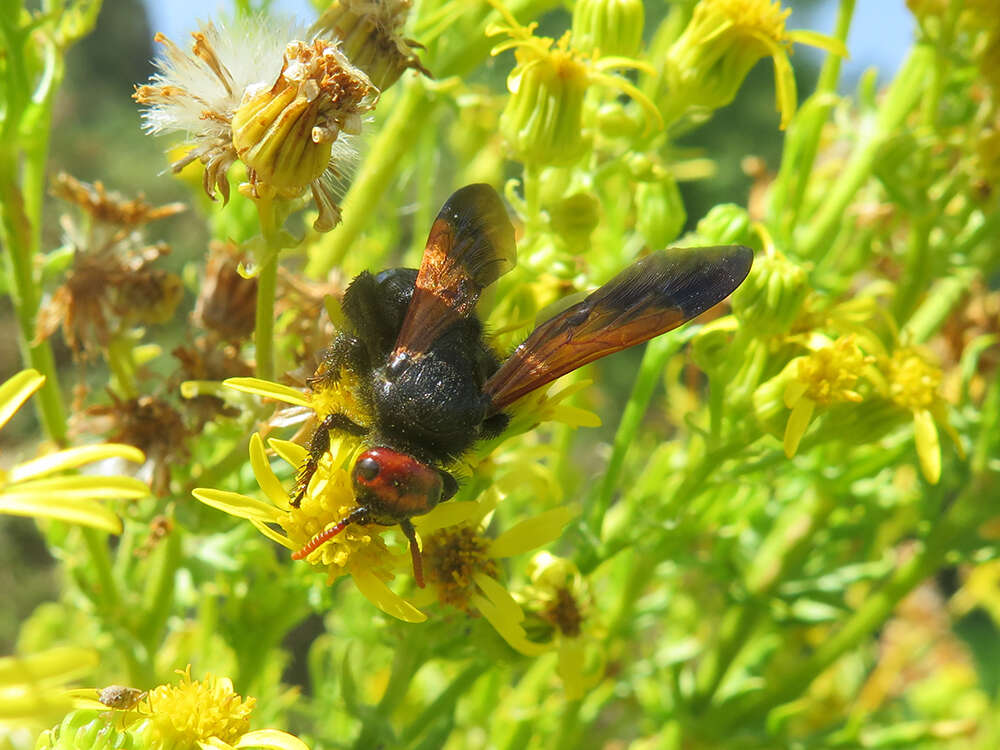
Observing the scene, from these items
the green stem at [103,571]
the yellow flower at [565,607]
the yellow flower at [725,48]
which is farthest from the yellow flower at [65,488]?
the yellow flower at [725,48]

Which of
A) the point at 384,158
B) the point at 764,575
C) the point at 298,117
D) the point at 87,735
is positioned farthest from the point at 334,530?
the point at 764,575

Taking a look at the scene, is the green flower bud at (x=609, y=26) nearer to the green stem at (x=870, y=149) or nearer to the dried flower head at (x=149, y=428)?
the green stem at (x=870, y=149)

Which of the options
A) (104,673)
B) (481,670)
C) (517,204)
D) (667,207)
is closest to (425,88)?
(517,204)

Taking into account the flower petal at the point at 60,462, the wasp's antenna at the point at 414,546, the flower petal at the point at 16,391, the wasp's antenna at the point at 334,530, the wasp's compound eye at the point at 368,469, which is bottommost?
the wasp's antenna at the point at 414,546

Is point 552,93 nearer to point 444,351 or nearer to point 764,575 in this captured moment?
point 444,351

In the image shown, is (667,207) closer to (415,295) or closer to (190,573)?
(415,295)

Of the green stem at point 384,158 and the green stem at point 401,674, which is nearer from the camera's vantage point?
the green stem at point 401,674
